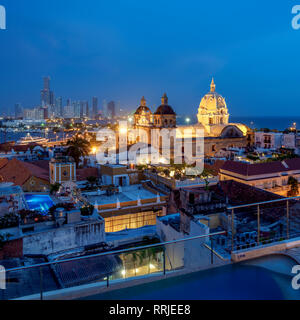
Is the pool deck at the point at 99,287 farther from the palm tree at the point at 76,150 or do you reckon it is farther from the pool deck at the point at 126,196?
the palm tree at the point at 76,150

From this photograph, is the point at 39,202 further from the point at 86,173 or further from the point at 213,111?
the point at 213,111

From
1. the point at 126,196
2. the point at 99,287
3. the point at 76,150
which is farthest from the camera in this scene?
the point at 76,150

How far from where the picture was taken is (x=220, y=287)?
15.0 feet

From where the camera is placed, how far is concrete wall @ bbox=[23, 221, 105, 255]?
9656 mm

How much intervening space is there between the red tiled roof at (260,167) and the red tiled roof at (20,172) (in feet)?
41.6

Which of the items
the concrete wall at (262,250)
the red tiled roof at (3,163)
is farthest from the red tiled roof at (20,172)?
the concrete wall at (262,250)

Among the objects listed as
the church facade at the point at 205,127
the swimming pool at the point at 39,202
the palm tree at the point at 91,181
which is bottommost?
the swimming pool at the point at 39,202

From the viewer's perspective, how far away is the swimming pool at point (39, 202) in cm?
1281

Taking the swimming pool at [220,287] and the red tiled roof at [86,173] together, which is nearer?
the swimming pool at [220,287]

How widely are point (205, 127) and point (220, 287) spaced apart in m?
51.4

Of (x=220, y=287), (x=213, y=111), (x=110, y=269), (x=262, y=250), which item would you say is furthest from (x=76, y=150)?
(x=213, y=111)

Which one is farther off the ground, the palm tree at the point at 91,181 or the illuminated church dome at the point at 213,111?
the illuminated church dome at the point at 213,111
